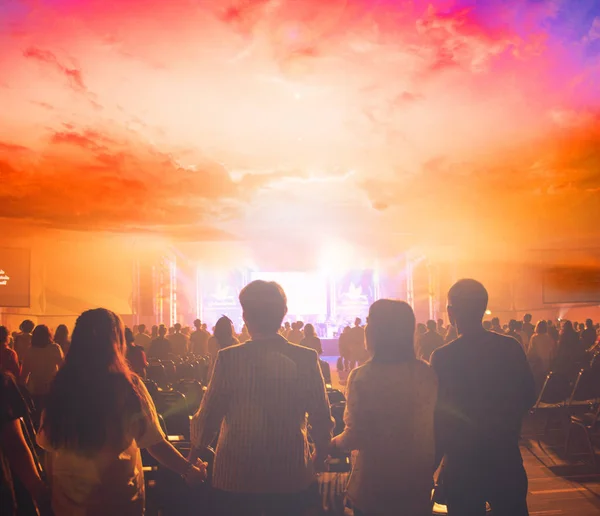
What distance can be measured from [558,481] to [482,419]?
4.12 meters

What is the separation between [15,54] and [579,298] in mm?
22749

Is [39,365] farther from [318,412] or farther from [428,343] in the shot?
[428,343]

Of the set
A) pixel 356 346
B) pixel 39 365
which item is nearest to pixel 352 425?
pixel 39 365

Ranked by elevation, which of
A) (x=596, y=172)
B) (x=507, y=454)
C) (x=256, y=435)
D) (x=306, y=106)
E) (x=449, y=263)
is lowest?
(x=507, y=454)

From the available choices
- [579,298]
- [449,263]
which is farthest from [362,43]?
[579,298]

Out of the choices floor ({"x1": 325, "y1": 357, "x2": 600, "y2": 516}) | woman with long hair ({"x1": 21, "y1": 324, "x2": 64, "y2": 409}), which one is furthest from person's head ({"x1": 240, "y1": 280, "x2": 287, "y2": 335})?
woman with long hair ({"x1": 21, "y1": 324, "x2": 64, "y2": 409})

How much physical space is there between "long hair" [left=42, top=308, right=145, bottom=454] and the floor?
13.9 feet

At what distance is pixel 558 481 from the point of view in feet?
19.5

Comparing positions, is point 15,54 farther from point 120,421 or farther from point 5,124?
point 120,421

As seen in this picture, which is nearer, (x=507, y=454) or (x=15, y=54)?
(x=507, y=454)

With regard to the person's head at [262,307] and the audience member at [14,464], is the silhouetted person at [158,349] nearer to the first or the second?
the audience member at [14,464]

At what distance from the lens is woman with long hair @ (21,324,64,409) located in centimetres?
640

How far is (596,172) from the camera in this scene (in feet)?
55.7

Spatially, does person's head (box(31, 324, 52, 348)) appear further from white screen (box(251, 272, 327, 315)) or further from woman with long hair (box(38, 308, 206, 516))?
white screen (box(251, 272, 327, 315))
